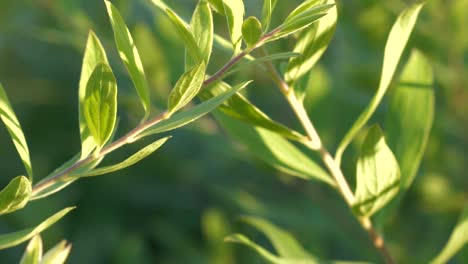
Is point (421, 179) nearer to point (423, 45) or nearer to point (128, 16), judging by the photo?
point (423, 45)

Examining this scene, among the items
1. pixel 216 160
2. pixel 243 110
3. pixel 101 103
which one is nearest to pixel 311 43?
pixel 243 110

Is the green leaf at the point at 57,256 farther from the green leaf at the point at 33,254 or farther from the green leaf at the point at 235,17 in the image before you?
the green leaf at the point at 235,17

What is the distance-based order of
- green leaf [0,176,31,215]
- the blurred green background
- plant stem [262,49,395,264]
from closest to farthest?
green leaf [0,176,31,215] < plant stem [262,49,395,264] < the blurred green background

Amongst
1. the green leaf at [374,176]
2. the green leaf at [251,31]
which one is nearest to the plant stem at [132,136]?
the green leaf at [251,31]

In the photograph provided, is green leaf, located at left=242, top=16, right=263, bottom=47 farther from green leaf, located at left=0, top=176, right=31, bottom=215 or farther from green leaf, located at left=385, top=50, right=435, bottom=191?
green leaf, located at left=385, top=50, right=435, bottom=191

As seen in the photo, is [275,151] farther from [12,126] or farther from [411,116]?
[12,126]

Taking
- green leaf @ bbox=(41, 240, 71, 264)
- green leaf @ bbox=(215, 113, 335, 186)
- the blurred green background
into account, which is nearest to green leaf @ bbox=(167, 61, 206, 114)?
green leaf @ bbox=(41, 240, 71, 264)
